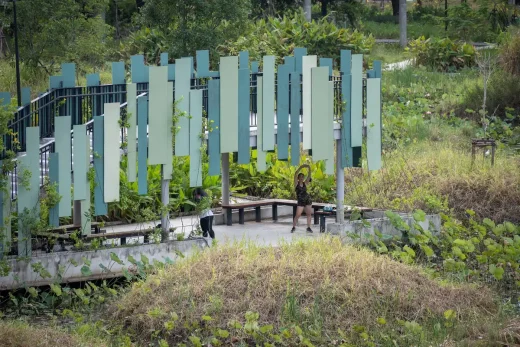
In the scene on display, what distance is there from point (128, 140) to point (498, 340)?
20.1ft

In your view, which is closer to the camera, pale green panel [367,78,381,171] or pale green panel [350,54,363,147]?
pale green panel [350,54,363,147]

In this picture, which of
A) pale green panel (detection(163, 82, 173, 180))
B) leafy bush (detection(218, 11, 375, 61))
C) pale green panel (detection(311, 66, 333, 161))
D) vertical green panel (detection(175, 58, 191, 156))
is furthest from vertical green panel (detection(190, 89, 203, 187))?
leafy bush (detection(218, 11, 375, 61))

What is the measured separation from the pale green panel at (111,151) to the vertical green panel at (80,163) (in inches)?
13.2

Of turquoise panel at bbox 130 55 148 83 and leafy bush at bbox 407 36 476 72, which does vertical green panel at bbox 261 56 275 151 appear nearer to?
turquoise panel at bbox 130 55 148 83

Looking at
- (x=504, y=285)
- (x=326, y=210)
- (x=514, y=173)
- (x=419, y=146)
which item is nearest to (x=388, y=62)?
(x=419, y=146)

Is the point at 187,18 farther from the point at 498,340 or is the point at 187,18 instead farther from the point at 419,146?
the point at 498,340

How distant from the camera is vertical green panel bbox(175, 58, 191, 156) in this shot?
1593 centimetres

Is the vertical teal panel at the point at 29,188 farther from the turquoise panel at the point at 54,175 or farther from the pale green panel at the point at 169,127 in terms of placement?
the pale green panel at the point at 169,127

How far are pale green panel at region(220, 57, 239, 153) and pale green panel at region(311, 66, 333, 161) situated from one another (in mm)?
1486

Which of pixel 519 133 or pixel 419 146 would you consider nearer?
pixel 419 146

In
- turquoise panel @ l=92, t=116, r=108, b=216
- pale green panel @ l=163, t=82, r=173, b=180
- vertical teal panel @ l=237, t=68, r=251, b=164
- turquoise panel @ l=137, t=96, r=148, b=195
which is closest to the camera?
turquoise panel @ l=92, t=116, r=108, b=216

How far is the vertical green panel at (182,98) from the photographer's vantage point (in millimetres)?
15930

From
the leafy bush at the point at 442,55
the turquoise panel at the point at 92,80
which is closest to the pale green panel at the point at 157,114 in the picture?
the turquoise panel at the point at 92,80

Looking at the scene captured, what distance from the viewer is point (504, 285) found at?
1589cm
